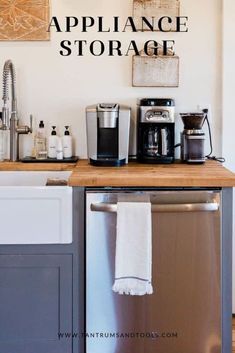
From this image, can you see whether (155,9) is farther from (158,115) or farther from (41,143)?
(41,143)


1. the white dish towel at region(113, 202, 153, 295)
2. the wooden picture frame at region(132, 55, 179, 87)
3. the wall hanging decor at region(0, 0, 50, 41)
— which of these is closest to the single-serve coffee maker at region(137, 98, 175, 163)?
the wooden picture frame at region(132, 55, 179, 87)

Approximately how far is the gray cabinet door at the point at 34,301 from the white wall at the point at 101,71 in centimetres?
106

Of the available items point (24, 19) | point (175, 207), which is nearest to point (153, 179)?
Answer: point (175, 207)

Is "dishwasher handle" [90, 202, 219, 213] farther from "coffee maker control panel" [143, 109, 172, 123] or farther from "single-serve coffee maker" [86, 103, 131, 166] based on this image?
"coffee maker control panel" [143, 109, 172, 123]

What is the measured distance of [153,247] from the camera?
191cm

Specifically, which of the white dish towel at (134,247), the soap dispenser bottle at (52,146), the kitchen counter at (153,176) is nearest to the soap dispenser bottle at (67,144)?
the soap dispenser bottle at (52,146)

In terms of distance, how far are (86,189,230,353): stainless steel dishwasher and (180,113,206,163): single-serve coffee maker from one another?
0.53m

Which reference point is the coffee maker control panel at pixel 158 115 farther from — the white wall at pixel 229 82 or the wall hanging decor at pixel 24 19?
the wall hanging decor at pixel 24 19

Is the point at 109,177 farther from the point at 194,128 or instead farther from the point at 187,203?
the point at 194,128

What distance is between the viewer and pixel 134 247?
1868mm

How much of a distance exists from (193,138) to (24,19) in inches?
49.3

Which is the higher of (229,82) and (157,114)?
(229,82)

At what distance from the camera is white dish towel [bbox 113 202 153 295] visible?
1.86m

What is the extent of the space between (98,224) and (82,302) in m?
0.37
